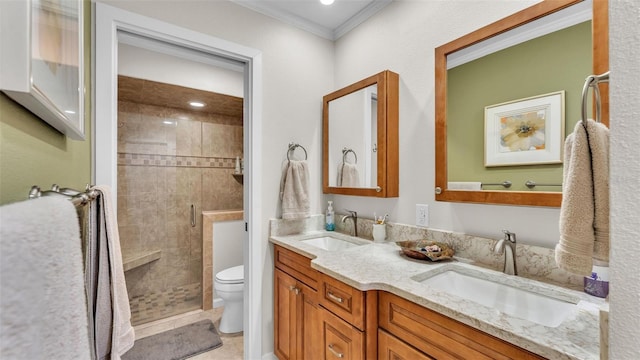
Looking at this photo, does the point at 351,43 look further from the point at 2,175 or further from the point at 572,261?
the point at 2,175

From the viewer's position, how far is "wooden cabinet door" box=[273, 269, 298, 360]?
1616 mm

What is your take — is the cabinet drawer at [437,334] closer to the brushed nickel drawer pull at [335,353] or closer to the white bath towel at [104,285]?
the brushed nickel drawer pull at [335,353]

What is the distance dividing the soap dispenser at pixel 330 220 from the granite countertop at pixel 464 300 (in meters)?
0.48

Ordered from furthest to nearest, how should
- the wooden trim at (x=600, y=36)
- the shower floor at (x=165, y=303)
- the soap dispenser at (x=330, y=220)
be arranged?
1. the shower floor at (x=165, y=303)
2. the soap dispenser at (x=330, y=220)
3. the wooden trim at (x=600, y=36)

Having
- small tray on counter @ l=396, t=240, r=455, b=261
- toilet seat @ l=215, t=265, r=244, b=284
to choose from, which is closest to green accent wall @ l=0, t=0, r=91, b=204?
small tray on counter @ l=396, t=240, r=455, b=261

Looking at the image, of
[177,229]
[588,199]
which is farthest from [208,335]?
[588,199]

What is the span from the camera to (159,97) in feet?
8.27

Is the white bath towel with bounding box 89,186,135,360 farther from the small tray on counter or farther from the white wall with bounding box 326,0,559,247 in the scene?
the white wall with bounding box 326,0,559,247

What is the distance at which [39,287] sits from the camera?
0.82ft

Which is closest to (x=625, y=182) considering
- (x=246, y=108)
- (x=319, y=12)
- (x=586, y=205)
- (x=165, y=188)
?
(x=586, y=205)

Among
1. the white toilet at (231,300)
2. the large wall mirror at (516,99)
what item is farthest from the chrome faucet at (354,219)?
the white toilet at (231,300)

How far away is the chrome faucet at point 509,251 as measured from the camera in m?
1.12

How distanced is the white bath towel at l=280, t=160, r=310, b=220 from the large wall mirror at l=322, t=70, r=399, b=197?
0.23 m

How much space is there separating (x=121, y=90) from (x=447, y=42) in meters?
2.55
